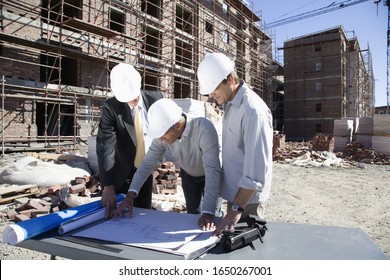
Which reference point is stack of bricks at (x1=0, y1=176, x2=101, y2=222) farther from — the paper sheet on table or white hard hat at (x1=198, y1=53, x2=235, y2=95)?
white hard hat at (x1=198, y1=53, x2=235, y2=95)

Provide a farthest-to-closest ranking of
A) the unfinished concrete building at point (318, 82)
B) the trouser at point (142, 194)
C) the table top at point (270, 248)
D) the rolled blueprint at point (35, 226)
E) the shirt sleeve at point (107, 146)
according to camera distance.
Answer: the unfinished concrete building at point (318, 82) → the trouser at point (142, 194) → the shirt sleeve at point (107, 146) → the rolled blueprint at point (35, 226) → the table top at point (270, 248)

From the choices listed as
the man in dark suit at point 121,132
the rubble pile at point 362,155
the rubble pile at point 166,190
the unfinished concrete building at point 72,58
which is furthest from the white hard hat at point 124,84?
the rubble pile at point 362,155

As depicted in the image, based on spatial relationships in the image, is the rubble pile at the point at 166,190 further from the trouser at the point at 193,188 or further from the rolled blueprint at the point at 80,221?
the rolled blueprint at the point at 80,221

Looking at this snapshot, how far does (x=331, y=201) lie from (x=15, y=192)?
245 inches

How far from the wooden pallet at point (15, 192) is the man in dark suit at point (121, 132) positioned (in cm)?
359

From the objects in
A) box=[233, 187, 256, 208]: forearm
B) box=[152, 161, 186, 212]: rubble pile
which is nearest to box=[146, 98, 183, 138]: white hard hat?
box=[233, 187, 256, 208]: forearm

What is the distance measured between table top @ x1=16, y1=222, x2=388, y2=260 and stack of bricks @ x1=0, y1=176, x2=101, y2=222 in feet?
10.2

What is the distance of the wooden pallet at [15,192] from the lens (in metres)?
5.21

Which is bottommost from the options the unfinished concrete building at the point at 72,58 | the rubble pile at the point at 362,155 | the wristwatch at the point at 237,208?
the rubble pile at the point at 362,155

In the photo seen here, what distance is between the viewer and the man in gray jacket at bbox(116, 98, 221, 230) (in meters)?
1.88

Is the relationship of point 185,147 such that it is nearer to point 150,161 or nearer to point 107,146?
point 150,161

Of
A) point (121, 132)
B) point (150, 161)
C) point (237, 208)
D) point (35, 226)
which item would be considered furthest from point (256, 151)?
point (121, 132)

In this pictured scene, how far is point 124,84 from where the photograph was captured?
2508mm

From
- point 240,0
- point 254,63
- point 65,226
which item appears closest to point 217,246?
point 65,226
